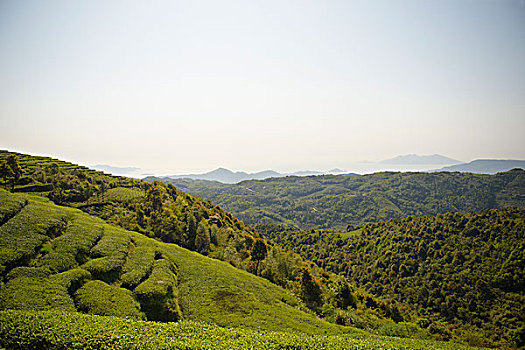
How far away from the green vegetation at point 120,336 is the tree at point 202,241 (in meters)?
44.2

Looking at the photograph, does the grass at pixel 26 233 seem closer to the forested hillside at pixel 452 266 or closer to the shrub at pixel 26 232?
the shrub at pixel 26 232

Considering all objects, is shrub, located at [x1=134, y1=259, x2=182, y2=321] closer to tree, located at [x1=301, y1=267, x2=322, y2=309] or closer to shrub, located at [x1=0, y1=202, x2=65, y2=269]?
shrub, located at [x1=0, y1=202, x2=65, y2=269]

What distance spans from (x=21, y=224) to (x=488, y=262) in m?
143

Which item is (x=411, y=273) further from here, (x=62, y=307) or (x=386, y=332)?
(x=62, y=307)

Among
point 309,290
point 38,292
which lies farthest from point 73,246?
point 309,290

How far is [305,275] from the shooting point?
166 feet

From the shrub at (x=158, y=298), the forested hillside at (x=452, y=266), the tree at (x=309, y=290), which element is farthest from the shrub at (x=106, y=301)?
the forested hillside at (x=452, y=266)

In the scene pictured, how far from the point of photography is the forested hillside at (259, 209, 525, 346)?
8338 centimetres

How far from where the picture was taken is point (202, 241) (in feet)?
208

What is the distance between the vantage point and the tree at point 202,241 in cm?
6253

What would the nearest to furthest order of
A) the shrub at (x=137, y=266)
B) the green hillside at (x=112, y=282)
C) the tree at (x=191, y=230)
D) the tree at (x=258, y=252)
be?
1. the green hillside at (x=112, y=282)
2. the shrub at (x=137, y=266)
3. the tree at (x=258, y=252)
4. the tree at (x=191, y=230)

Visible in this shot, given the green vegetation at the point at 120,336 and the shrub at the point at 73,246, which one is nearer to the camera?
the green vegetation at the point at 120,336

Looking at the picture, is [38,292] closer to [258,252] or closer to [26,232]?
[26,232]

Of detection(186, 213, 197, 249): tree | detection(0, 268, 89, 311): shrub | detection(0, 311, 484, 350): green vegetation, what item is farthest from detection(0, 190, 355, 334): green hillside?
detection(186, 213, 197, 249): tree
